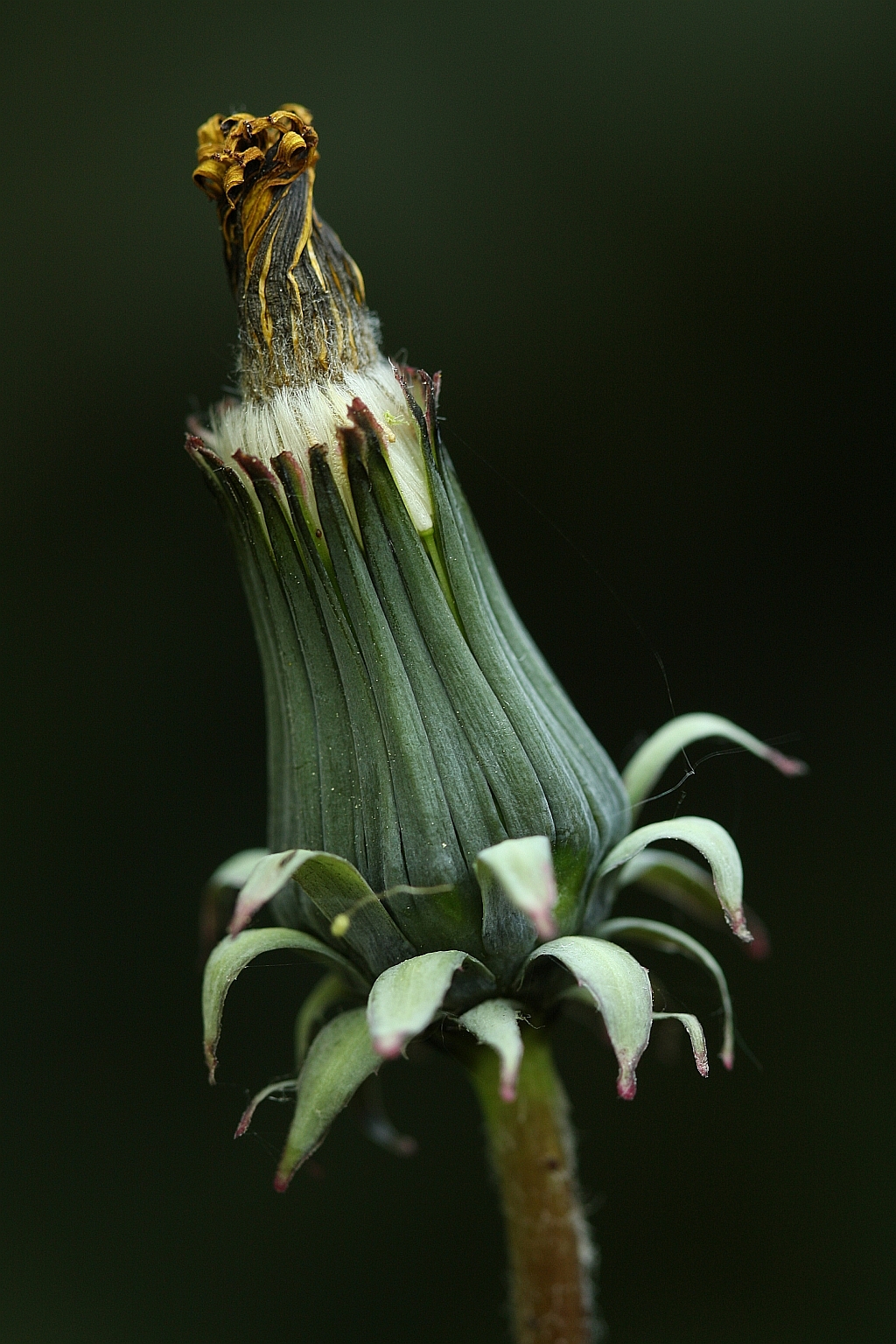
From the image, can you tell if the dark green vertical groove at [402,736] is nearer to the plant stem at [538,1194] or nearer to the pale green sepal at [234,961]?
the pale green sepal at [234,961]

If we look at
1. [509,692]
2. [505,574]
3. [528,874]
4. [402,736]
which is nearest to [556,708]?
[509,692]

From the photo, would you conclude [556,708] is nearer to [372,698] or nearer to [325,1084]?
[372,698]

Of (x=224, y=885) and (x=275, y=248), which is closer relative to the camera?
(x=275, y=248)

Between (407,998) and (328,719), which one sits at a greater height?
(328,719)

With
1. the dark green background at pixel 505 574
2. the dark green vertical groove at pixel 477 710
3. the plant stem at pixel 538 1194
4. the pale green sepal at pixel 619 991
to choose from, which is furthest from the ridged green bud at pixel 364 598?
the dark green background at pixel 505 574

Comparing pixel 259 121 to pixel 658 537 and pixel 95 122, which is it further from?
pixel 95 122

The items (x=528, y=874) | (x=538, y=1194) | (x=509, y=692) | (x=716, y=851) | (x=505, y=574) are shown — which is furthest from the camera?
(x=505, y=574)

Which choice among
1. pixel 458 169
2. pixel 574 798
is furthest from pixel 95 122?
pixel 574 798
